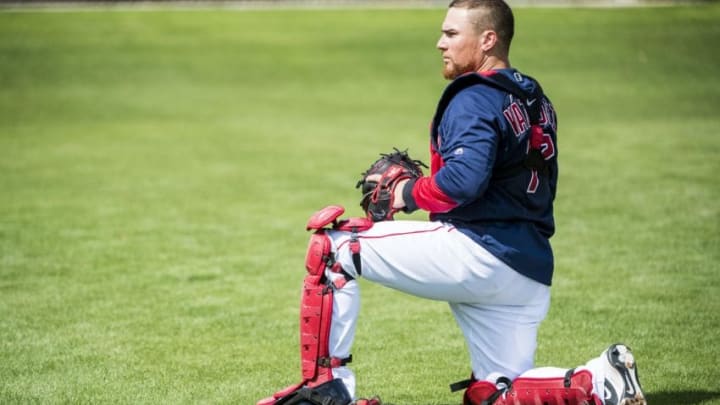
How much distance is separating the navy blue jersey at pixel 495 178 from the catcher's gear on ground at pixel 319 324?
463 millimetres

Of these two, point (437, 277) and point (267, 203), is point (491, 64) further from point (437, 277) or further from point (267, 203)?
point (267, 203)

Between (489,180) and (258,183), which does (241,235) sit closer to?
(258,183)

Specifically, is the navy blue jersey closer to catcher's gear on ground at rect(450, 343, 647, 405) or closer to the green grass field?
catcher's gear on ground at rect(450, 343, 647, 405)

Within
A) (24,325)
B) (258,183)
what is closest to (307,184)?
(258,183)

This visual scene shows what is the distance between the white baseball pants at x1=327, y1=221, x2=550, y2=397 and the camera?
4.68m

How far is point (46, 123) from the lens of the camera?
18953mm

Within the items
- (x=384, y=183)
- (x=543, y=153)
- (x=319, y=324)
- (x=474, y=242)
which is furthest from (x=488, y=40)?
(x=319, y=324)

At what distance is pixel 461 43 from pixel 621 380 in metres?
1.80

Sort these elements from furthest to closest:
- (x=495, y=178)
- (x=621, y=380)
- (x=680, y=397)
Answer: (x=680, y=397) < (x=495, y=178) < (x=621, y=380)

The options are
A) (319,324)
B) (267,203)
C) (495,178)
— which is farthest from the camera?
(267,203)

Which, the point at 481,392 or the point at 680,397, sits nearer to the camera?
the point at 481,392

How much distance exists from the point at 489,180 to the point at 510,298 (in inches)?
25.4

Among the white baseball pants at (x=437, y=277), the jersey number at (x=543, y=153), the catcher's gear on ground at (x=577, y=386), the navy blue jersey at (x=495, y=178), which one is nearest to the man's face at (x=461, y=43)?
the navy blue jersey at (x=495, y=178)

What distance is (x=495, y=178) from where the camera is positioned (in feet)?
15.6
